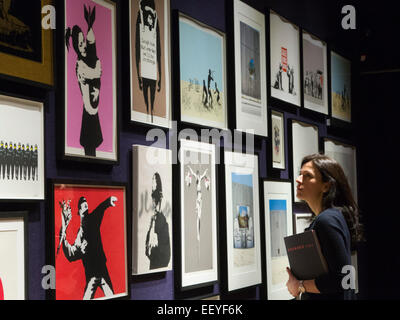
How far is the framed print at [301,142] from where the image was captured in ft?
15.1

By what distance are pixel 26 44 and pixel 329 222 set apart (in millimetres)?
1657

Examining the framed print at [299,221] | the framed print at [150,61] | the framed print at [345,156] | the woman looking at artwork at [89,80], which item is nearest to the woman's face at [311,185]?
the framed print at [150,61]

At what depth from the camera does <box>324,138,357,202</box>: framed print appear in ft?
17.2

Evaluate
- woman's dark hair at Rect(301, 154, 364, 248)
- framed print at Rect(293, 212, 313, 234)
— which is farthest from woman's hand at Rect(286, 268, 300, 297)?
framed print at Rect(293, 212, 313, 234)

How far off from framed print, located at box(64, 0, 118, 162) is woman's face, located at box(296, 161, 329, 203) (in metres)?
1.17

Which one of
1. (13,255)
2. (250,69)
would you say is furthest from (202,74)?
(13,255)

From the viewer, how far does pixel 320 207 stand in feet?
10.9

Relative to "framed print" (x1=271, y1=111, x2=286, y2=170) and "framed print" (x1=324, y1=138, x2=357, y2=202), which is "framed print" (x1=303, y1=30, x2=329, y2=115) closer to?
"framed print" (x1=324, y1=138, x2=357, y2=202)

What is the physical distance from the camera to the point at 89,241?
259 centimetres

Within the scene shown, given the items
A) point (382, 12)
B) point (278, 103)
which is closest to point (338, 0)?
point (382, 12)

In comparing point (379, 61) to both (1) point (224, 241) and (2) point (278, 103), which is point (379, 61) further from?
(1) point (224, 241)

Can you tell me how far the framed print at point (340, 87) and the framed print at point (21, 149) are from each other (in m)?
3.56

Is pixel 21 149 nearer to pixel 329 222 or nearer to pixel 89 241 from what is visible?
pixel 89 241

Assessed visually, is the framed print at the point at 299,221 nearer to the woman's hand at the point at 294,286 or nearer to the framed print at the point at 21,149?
the woman's hand at the point at 294,286
